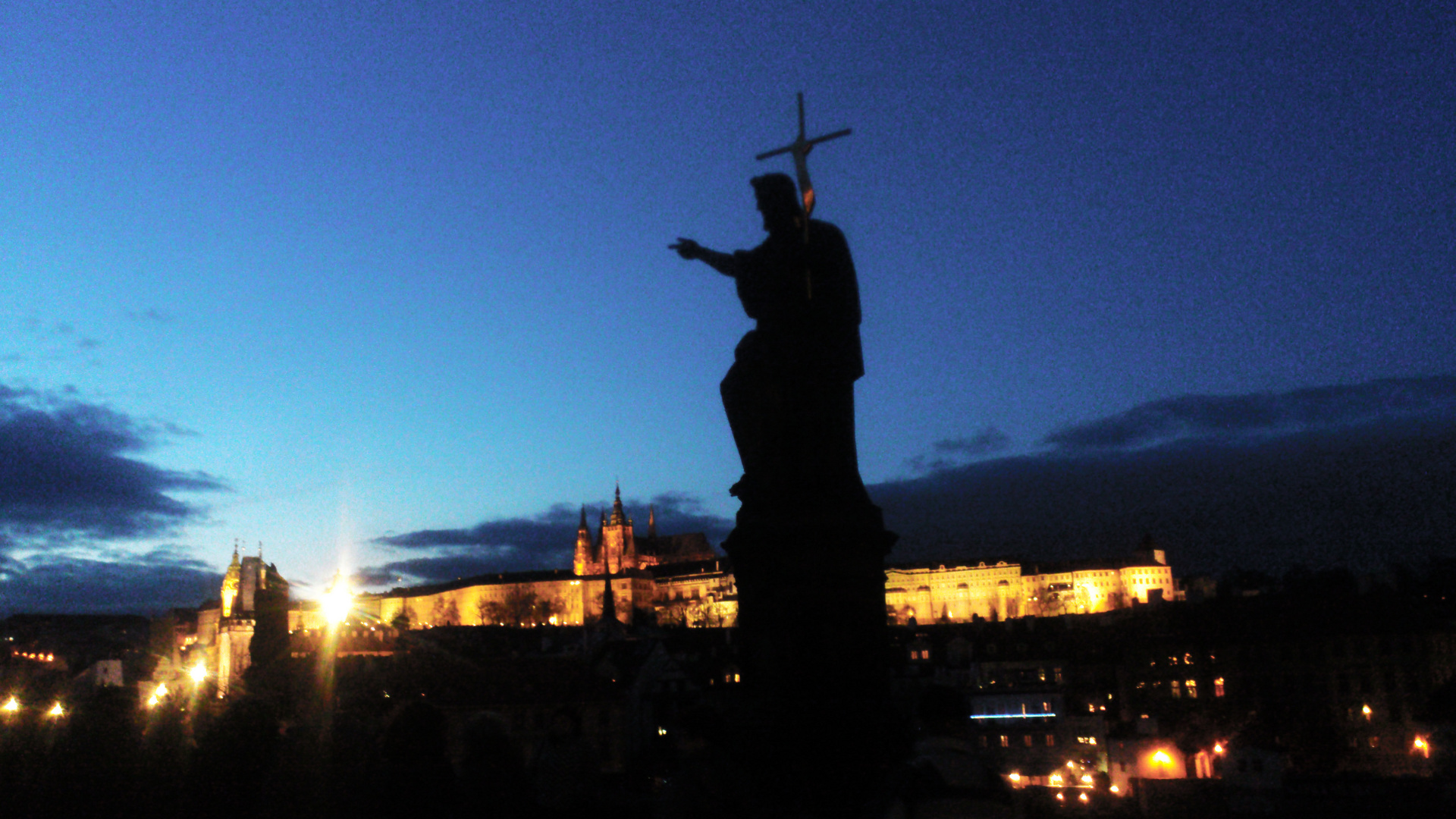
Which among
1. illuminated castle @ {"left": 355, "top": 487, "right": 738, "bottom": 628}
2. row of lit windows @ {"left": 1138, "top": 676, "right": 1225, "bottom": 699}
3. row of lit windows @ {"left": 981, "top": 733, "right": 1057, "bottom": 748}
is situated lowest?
row of lit windows @ {"left": 981, "top": 733, "right": 1057, "bottom": 748}

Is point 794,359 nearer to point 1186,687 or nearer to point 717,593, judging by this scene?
point 1186,687

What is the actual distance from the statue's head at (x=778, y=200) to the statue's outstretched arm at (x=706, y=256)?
358 mm

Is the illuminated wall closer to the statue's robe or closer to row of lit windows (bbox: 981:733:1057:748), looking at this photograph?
row of lit windows (bbox: 981:733:1057:748)

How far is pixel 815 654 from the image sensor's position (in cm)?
711

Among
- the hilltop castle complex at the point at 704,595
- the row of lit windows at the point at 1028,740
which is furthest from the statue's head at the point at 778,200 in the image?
the hilltop castle complex at the point at 704,595

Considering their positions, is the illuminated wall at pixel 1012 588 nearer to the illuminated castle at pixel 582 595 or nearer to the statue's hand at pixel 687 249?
the illuminated castle at pixel 582 595

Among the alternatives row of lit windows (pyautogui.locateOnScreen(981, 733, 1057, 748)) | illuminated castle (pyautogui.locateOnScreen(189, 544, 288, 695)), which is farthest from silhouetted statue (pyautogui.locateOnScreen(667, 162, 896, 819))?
illuminated castle (pyautogui.locateOnScreen(189, 544, 288, 695))

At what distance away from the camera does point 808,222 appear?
775cm

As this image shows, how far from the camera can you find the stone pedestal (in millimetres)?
6746

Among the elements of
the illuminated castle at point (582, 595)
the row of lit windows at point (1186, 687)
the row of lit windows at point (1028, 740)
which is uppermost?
the illuminated castle at point (582, 595)

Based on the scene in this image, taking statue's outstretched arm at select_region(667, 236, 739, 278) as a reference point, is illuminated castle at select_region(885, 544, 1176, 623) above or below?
below

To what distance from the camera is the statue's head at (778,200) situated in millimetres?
7812

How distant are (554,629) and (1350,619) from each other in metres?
77.2

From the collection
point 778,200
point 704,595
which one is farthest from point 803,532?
point 704,595
